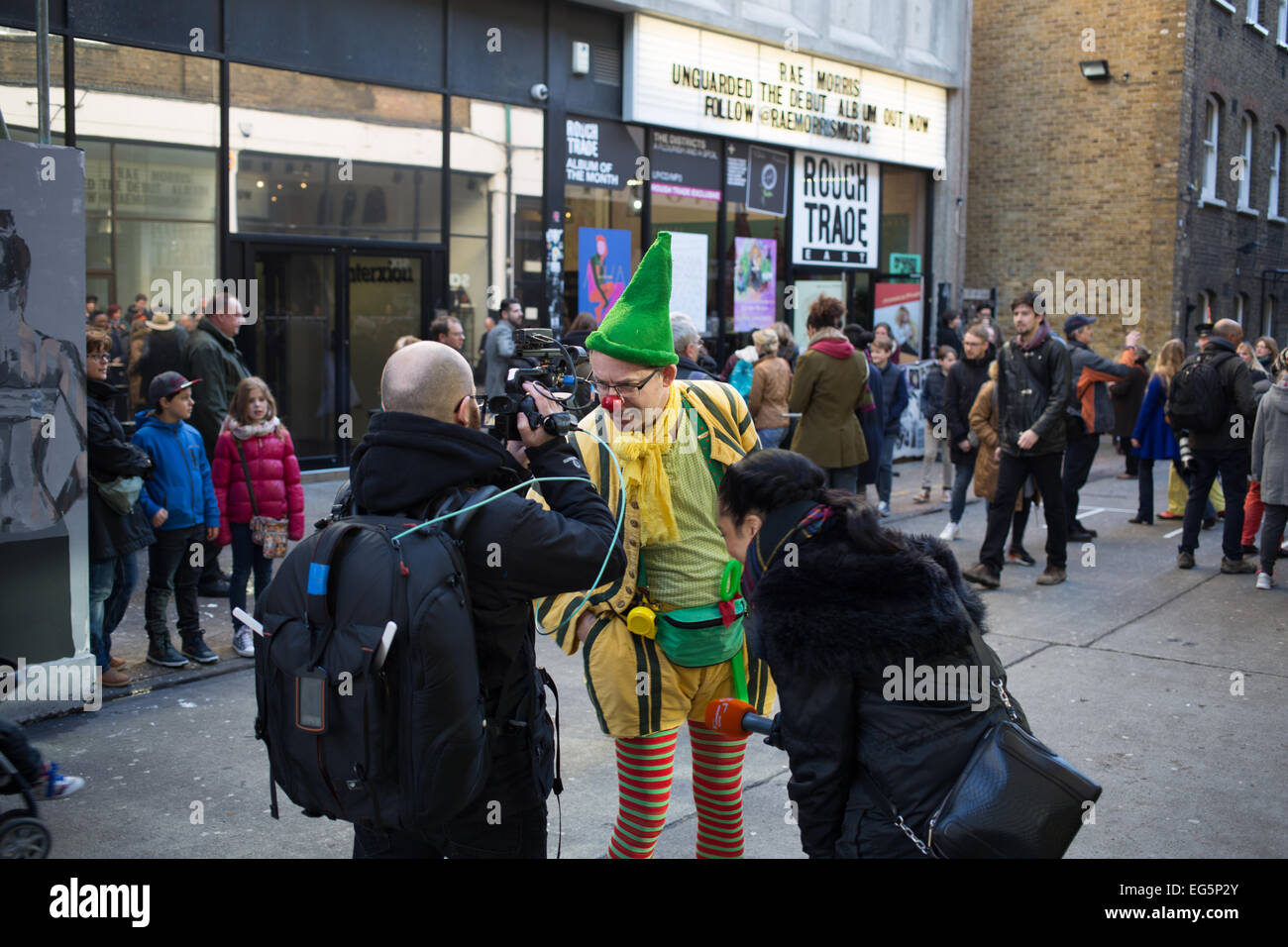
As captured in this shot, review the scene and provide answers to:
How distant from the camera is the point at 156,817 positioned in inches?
185

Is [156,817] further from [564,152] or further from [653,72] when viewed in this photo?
[653,72]

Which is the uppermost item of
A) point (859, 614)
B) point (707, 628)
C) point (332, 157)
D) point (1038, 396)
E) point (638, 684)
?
point (332, 157)

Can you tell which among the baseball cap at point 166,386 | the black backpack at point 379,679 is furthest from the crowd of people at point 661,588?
the baseball cap at point 166,386

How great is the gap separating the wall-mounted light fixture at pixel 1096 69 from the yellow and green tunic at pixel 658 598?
20583 millimetres

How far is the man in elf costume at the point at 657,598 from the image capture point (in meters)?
3.51

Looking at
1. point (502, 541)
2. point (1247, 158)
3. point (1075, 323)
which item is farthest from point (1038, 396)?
point (1247, 158)

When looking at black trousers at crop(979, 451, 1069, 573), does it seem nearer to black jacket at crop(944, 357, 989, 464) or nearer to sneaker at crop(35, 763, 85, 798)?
black jacket at crop(944, 357, 989, 464)

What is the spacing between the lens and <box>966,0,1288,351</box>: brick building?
69.8 ft

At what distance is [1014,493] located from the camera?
28.6ft

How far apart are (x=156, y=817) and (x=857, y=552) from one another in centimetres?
331

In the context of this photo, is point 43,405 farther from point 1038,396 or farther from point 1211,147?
point 1211,147

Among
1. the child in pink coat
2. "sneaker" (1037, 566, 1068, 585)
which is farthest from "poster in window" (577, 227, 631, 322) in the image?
the child in pink coat

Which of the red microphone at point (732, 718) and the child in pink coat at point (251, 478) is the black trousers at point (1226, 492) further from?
the red microphone at point (732, 718)

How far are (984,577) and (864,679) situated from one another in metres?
6.49
